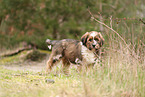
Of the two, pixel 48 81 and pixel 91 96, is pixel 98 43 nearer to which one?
pixel 48 81

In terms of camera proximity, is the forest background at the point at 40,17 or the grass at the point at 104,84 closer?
the grass at the point at 104,84

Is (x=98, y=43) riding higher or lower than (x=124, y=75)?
higher

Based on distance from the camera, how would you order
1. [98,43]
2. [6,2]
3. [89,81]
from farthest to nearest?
[6,2] → [98,43] → [89,81]

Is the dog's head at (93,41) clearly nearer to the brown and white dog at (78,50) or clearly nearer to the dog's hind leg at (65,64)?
the brown and white dog at (78,50)

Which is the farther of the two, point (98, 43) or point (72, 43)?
point (72, 43)

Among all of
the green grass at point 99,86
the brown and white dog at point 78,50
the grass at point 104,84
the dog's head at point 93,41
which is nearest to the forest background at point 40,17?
the brown and white dog at point 78,50

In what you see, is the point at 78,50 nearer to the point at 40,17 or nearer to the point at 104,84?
the point at 104,84

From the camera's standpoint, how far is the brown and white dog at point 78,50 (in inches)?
255

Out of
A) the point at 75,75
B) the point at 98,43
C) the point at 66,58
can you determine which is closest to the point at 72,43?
the point at 66,58

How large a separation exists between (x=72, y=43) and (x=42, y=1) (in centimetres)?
1056

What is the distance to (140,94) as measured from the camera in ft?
15.8

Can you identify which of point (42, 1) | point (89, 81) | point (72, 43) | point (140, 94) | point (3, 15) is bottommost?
point (140, 94)

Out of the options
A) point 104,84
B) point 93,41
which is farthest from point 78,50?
point 104,84

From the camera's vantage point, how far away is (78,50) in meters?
6.88
